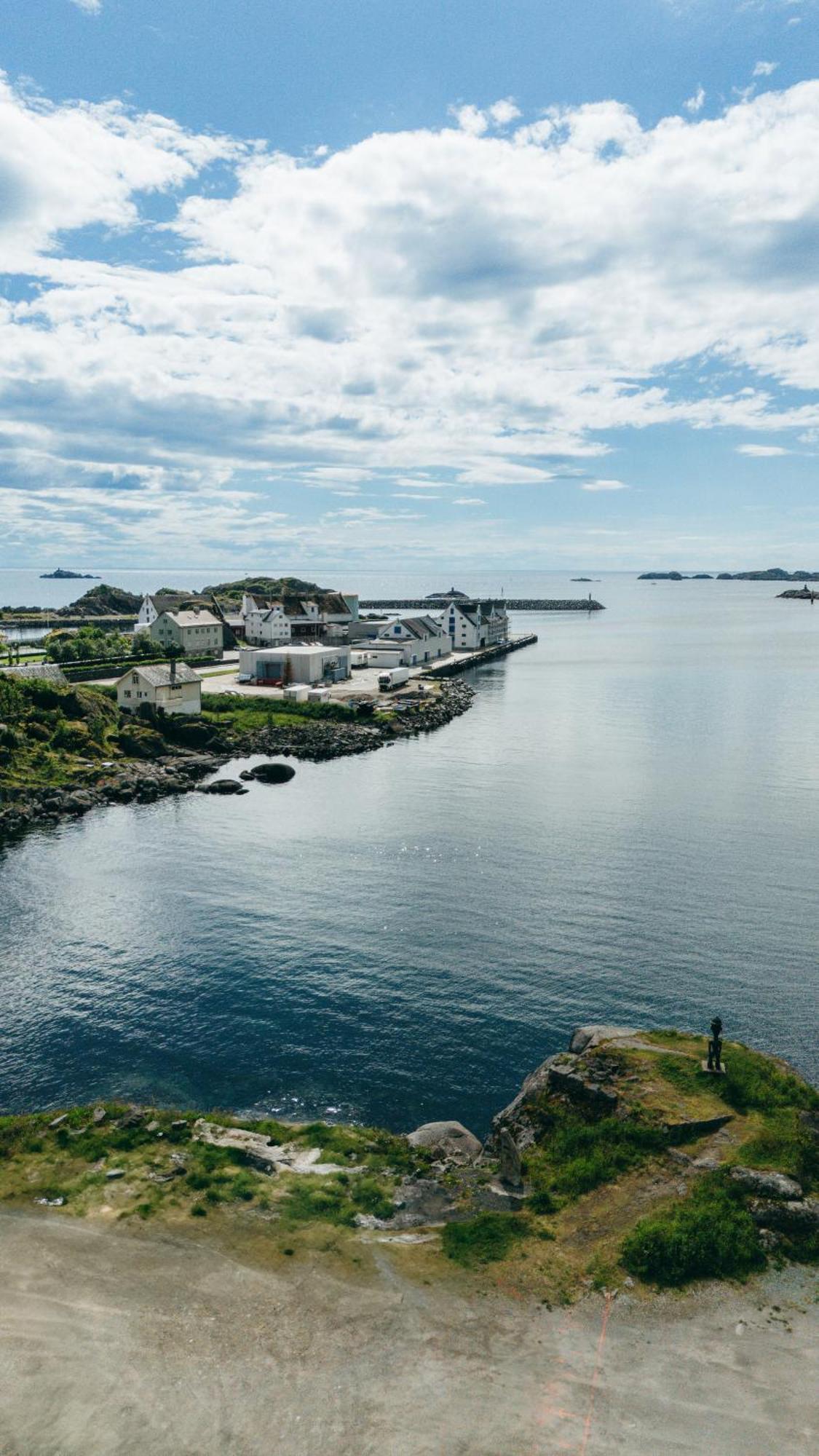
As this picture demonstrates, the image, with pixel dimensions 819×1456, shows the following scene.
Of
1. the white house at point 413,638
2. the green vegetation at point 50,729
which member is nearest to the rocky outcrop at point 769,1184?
the green vegetation at point 50,729

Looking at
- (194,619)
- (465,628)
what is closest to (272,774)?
(194,619)

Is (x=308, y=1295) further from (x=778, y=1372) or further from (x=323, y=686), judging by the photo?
(x=323, y=686)

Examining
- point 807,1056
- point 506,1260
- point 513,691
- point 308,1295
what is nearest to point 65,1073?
point 308,1295

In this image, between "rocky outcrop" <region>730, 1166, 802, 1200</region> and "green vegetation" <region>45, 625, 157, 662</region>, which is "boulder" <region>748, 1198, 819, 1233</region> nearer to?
"rocky outcrop" <region>730, 1166, 802, 1200</region>

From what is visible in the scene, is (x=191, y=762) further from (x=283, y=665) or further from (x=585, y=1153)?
(x=585, y=1153)

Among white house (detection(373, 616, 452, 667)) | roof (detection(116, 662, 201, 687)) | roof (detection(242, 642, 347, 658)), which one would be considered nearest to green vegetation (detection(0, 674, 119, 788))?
roof (detection(116, 662, 201, 687))
